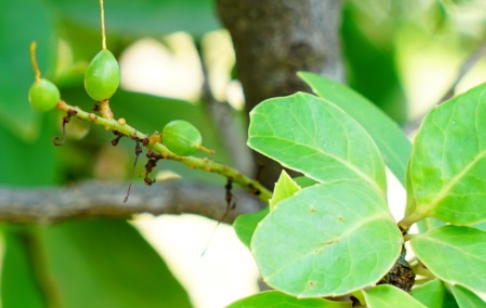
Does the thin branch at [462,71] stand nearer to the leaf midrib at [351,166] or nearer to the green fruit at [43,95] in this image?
the leaf midrib at [351,166]

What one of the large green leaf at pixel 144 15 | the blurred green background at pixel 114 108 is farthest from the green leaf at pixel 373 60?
the large green leaf at pixel 144 15

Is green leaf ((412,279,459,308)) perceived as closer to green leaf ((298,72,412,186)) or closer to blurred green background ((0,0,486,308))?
green leaf ((298,72,412,186))

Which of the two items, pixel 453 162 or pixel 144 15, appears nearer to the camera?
pixel 453 162

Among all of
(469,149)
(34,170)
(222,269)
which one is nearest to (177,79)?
(222,269)

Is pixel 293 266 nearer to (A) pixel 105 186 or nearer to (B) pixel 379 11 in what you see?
(A) pixel 105 186

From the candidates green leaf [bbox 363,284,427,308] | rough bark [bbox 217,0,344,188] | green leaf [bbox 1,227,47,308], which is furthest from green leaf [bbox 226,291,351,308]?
green leaf [bbox 1,227,47,308]

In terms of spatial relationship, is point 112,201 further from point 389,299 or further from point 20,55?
point 389,299

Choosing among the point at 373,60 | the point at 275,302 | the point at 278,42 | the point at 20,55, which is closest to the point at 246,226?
the point at 275,302
